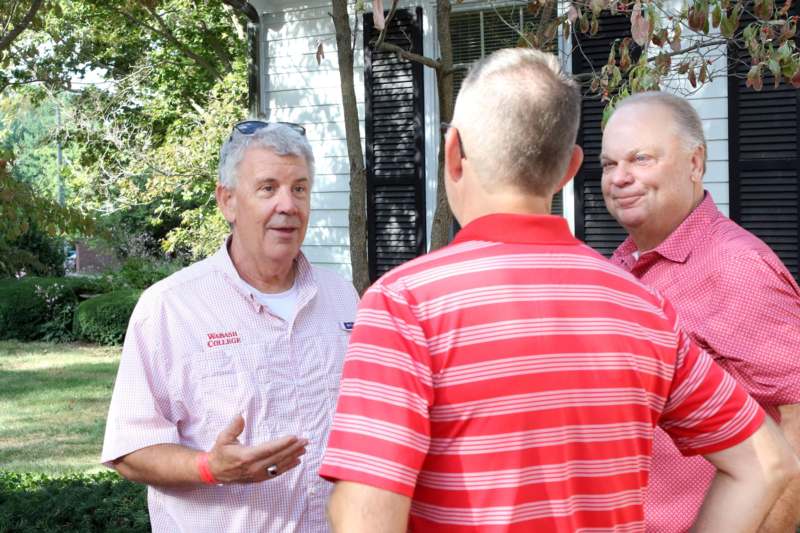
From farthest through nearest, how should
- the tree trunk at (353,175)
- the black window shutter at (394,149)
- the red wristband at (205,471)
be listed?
the black window shutter at (394,149) → the tree trunk at (353,175) → the red wristband at (205,471)

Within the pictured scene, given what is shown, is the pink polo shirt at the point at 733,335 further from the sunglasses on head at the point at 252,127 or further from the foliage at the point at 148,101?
the foliage at the point at 148,101

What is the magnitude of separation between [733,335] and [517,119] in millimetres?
976

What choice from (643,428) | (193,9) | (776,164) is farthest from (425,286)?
(193,9)

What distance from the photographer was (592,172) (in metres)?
7.65

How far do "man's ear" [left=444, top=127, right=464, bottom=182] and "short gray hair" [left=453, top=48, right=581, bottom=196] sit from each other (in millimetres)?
17

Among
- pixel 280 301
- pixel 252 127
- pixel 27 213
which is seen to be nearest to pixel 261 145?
pixel 252 127

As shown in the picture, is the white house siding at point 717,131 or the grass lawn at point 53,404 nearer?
the white house siding at point 717,131

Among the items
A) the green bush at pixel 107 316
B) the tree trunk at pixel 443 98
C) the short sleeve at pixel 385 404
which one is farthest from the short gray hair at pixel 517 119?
the green bush at pixel 107 316

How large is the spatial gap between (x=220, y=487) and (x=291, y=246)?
0.69 metres

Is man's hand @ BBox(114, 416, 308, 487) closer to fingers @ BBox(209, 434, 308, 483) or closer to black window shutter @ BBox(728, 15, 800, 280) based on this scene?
fingers @ BBox(209, 434, 308, 483)

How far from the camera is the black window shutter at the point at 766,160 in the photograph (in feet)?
23.0

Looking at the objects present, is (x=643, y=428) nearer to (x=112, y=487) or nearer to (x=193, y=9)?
(x=112, y=487)

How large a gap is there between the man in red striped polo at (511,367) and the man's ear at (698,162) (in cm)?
89

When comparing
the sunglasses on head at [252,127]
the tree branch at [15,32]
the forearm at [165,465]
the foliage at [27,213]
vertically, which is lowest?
the forearm at [165,465]
